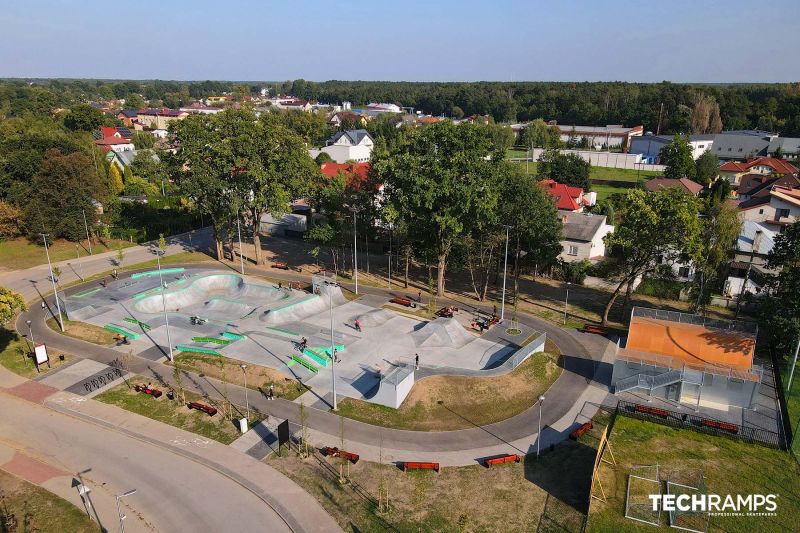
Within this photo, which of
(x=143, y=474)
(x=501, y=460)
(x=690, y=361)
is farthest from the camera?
(x=690, y=361)

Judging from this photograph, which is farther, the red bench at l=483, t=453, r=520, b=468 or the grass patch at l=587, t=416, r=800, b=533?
the red bench at l=483, t=453, r=520, b=468

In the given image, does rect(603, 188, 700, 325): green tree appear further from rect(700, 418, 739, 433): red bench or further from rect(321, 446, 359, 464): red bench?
rect(321, 446, 359, 464): red bench

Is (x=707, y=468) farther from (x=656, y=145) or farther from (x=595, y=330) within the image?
(x=656, y=145)

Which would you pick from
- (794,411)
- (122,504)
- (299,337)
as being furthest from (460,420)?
(794,411)

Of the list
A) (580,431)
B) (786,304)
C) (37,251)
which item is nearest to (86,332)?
(37,251)

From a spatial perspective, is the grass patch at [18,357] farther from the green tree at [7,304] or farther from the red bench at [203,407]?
the red bench at [203,407]

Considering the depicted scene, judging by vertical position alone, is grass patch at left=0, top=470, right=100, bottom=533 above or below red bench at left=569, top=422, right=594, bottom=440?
below

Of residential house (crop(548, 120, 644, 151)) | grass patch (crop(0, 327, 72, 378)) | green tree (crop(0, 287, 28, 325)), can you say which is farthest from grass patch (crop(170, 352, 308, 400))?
residential house (crop(548, 120, 644, 151))
